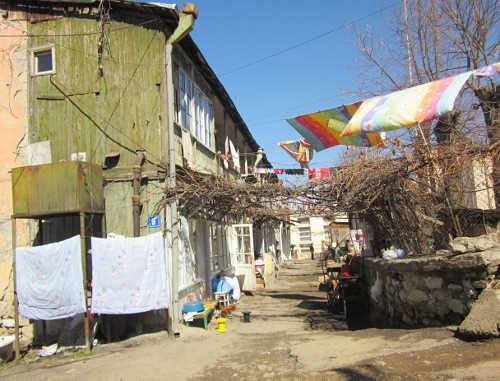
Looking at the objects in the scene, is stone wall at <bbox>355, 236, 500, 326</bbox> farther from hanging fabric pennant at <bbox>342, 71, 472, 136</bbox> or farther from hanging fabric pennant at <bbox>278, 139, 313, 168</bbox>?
hanging fabric pennant at <bbox>278, 139, 313, 168</bbox>

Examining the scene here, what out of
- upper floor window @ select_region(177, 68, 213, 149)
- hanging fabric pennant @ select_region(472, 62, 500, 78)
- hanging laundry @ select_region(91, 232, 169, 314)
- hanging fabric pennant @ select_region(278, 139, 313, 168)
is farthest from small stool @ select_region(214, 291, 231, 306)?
hanging fabric pennant @ select_region(472, 62, 500, 78)

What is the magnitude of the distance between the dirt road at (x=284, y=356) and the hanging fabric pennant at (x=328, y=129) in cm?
424

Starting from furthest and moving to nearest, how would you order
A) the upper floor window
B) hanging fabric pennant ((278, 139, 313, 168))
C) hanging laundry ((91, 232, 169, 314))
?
hanging fabric pennant ((278, 139, 313, 168)) < the upper floor window < hanging laundry ((91, 232, 169, 314))

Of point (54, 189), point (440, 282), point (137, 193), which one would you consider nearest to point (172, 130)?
point (137, 193)

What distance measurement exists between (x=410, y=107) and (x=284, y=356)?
4843 millimetres

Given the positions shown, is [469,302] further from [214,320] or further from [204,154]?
[204,154]

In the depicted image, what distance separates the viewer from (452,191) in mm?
8812

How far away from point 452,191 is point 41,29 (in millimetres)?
9768

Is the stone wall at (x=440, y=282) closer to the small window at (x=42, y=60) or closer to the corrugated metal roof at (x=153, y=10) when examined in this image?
the corrugated metal roof at (x=153, y=10)

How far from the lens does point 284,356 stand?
6668mm

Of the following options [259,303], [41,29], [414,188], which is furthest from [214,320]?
[41,29]

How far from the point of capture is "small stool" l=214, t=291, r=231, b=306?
38.9 feet

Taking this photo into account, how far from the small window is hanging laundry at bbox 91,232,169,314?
4497 mm

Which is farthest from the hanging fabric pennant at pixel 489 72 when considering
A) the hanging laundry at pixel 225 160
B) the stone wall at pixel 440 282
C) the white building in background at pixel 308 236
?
the white building in background at pixel 308 236
